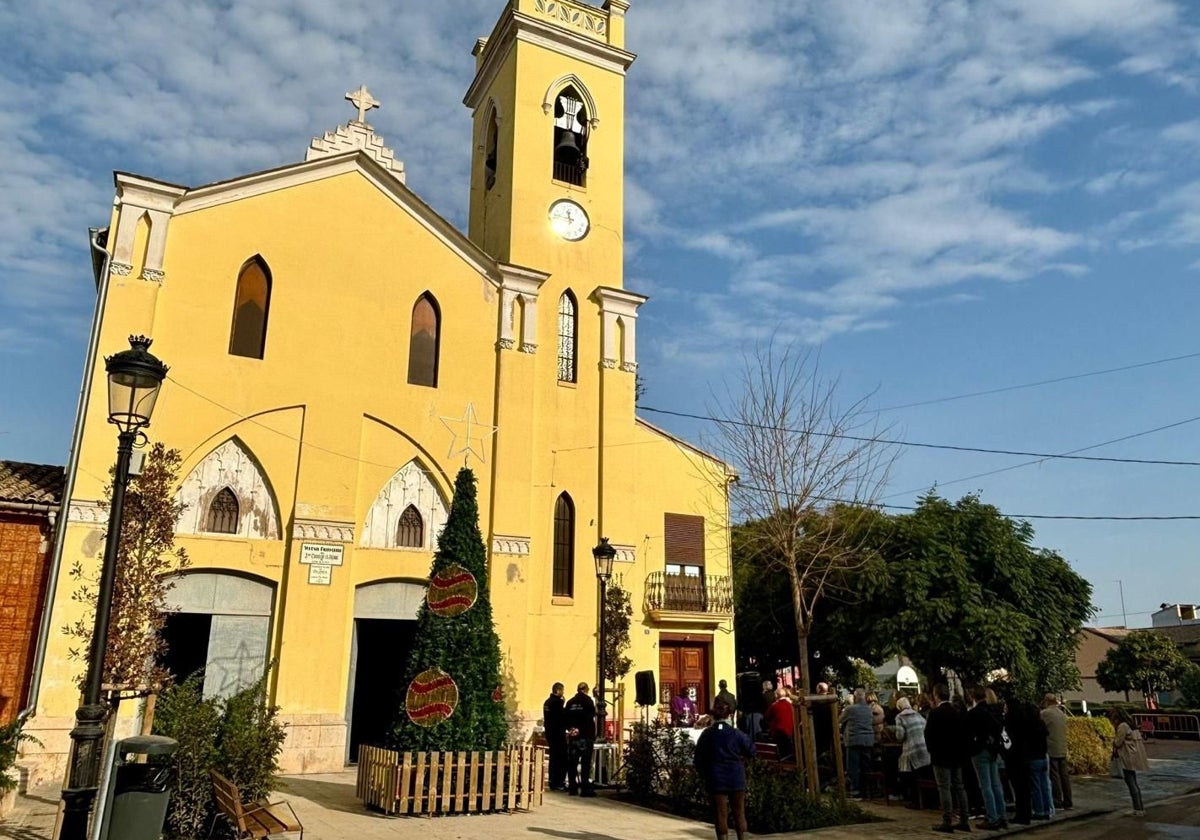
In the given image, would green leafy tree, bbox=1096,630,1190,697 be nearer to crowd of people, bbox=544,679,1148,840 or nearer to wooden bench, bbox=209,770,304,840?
crowd of people, bbox=544,679,1148,840

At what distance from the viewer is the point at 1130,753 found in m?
13.3

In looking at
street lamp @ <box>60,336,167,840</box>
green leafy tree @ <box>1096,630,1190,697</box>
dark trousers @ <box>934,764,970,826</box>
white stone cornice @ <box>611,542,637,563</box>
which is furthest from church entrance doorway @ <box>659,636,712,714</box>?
green leafy tree @ <box>1096,630,1190,697</box>

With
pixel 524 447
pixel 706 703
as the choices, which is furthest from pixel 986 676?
pixel 524 447

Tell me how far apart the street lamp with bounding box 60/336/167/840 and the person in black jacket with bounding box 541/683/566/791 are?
8.32 m

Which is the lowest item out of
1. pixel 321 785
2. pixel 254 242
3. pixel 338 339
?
pixel 321 785

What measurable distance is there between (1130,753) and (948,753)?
4088 mm

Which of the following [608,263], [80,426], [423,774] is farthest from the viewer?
[608,263]

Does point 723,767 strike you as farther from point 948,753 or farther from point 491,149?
point 491,149

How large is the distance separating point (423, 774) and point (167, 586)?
4.83 metres

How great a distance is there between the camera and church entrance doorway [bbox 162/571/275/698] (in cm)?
1562

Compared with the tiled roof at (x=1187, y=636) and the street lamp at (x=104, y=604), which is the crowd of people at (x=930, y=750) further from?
the tiled roof at (x=1187, y=636)

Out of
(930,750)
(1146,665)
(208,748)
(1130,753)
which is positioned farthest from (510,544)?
(1146,665)

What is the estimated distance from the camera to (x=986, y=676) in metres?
21.1

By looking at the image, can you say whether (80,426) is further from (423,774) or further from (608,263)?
(608,263)
